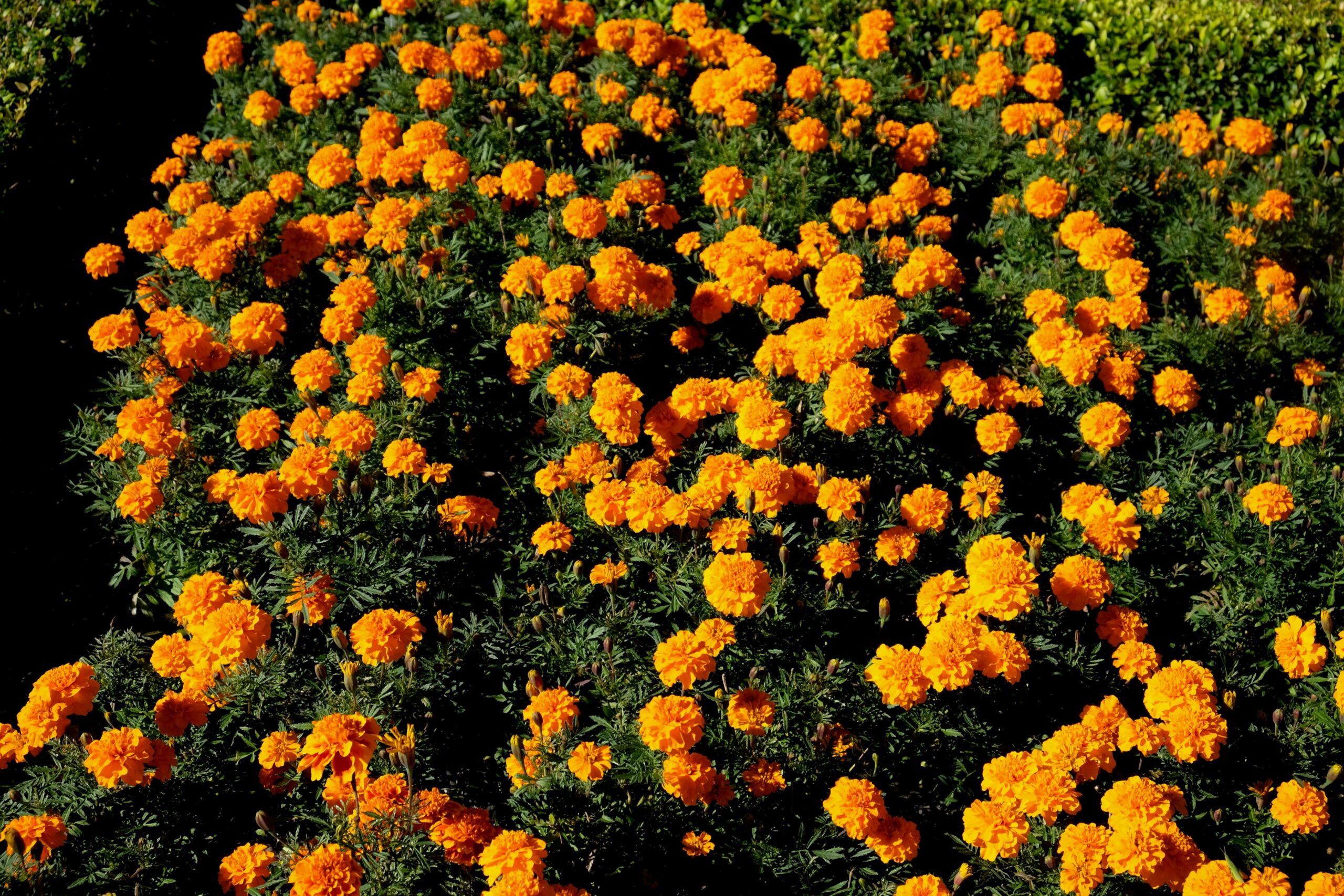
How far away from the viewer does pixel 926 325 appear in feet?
15.0

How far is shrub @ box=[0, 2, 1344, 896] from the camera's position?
3.26 m

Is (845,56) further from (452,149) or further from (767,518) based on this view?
(767,518)

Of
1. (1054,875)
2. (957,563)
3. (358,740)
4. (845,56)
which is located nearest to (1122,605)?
(957,563)

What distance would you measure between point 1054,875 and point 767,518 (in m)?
1.38

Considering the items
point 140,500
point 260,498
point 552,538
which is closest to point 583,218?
point 552,538

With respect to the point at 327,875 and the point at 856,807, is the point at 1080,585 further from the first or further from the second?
the point at 327,875

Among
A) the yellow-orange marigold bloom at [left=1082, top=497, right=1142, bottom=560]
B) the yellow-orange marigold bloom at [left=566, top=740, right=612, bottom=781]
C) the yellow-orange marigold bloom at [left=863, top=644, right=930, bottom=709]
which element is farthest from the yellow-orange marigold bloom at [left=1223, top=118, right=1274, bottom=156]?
the yellow-orange marigold bloom at [left=566, top=740, right=612, bottom=781]

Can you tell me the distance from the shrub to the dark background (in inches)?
16.3

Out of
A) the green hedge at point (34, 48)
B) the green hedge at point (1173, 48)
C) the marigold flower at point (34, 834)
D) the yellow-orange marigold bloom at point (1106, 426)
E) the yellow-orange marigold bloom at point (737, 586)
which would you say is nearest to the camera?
the marigold flower at point (34, 834)

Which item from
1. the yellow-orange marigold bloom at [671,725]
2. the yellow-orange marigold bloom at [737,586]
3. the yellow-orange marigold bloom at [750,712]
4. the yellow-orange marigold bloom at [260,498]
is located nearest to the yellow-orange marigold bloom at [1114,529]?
the yellow-orange marigold bloom at [737,586]

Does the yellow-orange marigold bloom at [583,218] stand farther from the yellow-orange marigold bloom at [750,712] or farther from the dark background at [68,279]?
the yellow-orange marigold bloom at [750,712]

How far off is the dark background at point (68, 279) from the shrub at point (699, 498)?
0.41 m

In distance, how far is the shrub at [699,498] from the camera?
326 centimetres

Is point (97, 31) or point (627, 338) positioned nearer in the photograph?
point (627, 338)
